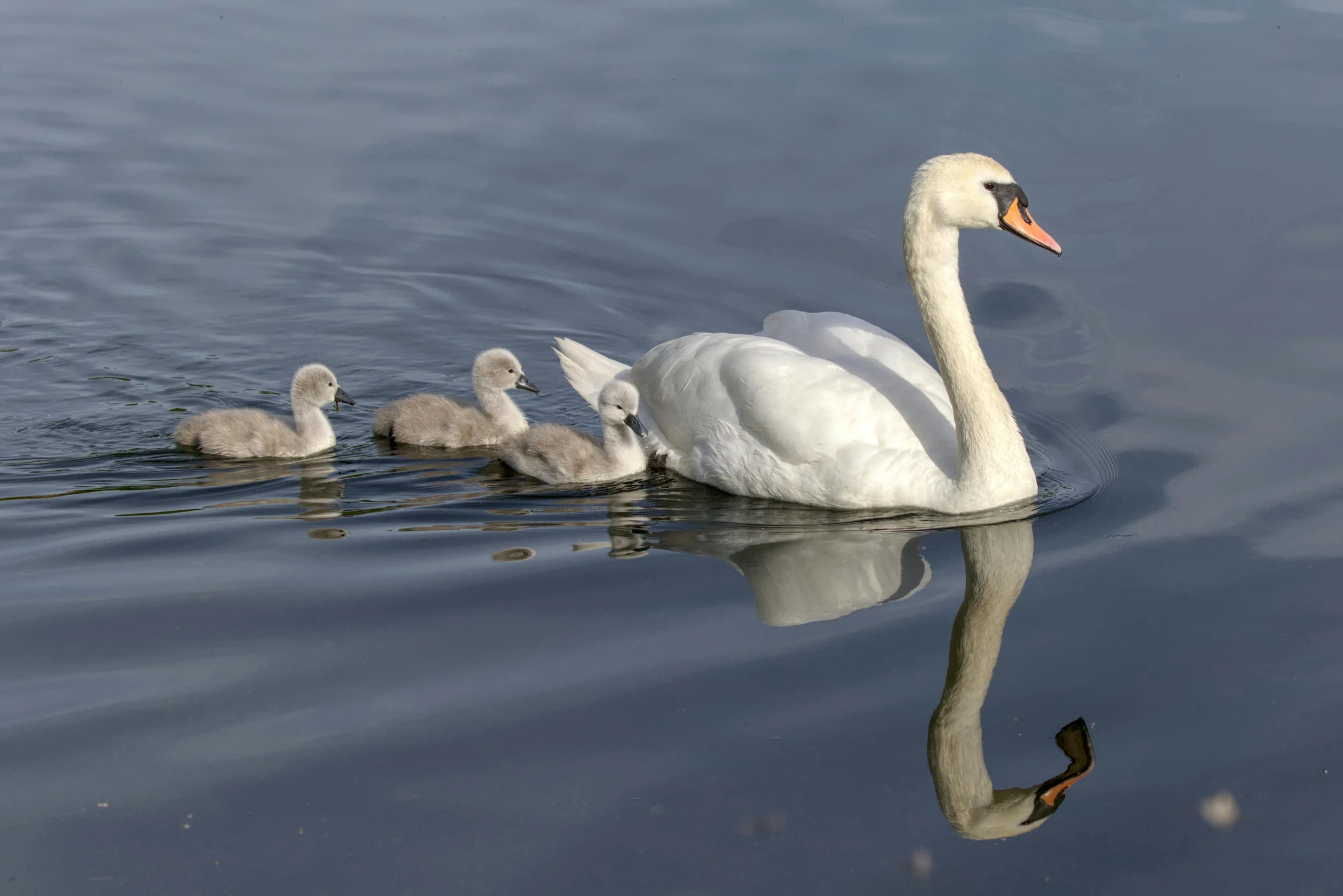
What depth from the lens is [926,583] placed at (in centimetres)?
568

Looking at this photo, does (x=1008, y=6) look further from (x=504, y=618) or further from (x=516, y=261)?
(x=504, y=618)

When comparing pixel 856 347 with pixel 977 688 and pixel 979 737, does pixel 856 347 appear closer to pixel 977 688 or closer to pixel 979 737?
pixel 977 688

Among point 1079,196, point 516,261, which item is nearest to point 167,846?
point 516,261

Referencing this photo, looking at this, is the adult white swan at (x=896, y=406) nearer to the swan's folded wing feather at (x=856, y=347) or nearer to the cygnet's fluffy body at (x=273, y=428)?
the swan's folded wing feather at (x=856, y=347)

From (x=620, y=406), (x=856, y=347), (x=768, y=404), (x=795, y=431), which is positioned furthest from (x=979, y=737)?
(x=620, y=406)

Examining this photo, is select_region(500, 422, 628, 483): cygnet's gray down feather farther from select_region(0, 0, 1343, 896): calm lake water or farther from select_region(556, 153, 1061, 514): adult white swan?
select_region(556, 153, 1061, 514): adult white swan

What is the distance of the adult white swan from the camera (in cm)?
633

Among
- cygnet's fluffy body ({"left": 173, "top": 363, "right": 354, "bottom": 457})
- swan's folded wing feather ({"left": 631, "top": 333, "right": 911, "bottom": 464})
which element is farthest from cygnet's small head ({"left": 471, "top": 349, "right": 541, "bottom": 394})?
swan's folded wing feather ({"left": 631, "top": 333, "right": 911, "bottom": 464})

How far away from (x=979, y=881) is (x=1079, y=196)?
727 centimetres

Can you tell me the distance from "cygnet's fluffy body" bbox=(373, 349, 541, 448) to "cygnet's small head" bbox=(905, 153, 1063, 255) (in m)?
2.55

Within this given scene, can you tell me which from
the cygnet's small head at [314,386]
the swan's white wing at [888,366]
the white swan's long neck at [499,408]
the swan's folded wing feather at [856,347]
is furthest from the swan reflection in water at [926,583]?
the cygnet's small head at [314,386]

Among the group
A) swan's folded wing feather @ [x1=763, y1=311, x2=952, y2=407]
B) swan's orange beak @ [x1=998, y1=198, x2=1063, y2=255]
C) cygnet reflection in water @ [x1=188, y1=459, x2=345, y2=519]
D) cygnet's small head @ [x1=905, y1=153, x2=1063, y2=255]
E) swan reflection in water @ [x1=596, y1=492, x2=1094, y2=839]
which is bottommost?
swan reflection in water @ [x1=596, y1=492, x2=1094, y2=839]

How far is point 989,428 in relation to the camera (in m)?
6.39

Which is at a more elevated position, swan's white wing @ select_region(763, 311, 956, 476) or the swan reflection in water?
swan's white wing @ select_region(763, 311, 956, 476)
